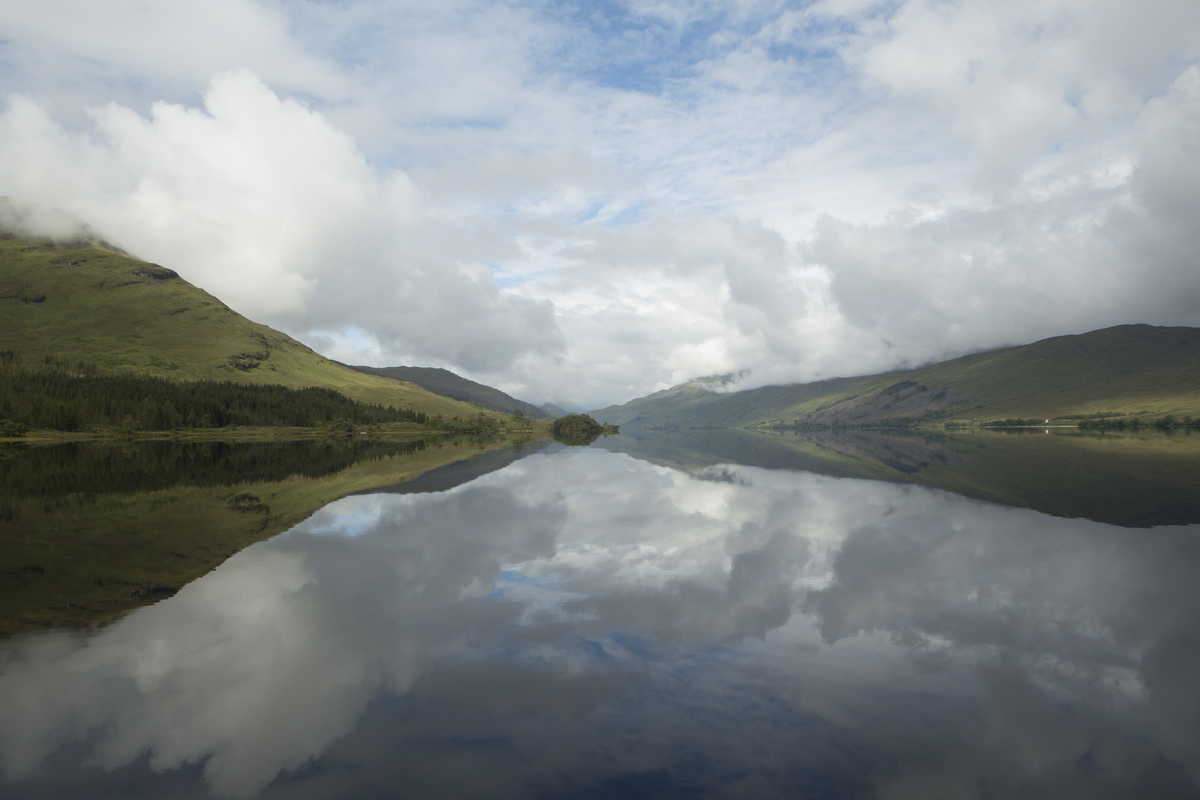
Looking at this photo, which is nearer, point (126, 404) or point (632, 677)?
point (632, 677)

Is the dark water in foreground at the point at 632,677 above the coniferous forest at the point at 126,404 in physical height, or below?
below

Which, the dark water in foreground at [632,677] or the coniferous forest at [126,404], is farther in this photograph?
the coniferous forest at [126,404]

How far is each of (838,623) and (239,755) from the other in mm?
12755

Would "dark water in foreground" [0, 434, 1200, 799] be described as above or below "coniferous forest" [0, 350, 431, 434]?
below

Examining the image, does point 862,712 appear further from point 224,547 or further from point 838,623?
point 224,547

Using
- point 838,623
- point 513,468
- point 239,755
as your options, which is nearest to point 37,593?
point 239,755

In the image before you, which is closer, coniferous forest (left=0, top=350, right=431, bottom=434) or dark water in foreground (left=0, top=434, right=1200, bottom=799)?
dark water in foreground (left=0, top=434, right=1200, bottom=799)

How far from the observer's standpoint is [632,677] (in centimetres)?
1096

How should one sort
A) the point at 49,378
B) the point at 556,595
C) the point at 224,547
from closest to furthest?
the point at 556,595
the point at 224,547
the point at 49,378

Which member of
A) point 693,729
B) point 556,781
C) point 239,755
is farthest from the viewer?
point 693,729

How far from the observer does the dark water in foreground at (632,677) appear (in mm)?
7980

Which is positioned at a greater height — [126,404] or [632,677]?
[126,404]

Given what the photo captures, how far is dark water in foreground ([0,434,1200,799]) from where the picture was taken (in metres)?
7.98

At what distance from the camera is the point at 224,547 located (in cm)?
2202
